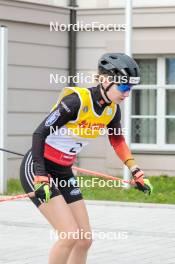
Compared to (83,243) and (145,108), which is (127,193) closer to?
(145,108)

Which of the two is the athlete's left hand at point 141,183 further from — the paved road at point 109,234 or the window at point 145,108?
the window at point 145,108

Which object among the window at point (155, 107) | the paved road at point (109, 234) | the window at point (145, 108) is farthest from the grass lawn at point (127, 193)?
the window at point (145, 108)

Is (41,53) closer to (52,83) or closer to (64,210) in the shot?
(52,83)

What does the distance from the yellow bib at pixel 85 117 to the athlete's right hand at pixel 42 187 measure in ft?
1.47

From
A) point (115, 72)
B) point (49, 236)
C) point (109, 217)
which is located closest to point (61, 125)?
point (115, 72)

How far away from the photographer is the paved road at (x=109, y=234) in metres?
8.28

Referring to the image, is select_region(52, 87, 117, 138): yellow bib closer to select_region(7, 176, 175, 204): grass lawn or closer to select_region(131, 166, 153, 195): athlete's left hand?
select_region(131, 166, 153, 195): athlete's left hand

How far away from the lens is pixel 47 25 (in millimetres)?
17562

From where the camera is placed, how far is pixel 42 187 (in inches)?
230

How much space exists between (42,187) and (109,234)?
396cm

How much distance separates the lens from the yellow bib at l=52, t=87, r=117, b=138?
6074 mm

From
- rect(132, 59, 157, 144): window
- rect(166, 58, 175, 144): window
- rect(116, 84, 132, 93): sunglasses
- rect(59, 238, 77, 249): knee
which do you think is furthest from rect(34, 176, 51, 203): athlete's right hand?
rect(132, 59, 157, 144): window

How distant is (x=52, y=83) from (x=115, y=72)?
11.7 metres

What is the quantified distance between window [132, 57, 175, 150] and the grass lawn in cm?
204
